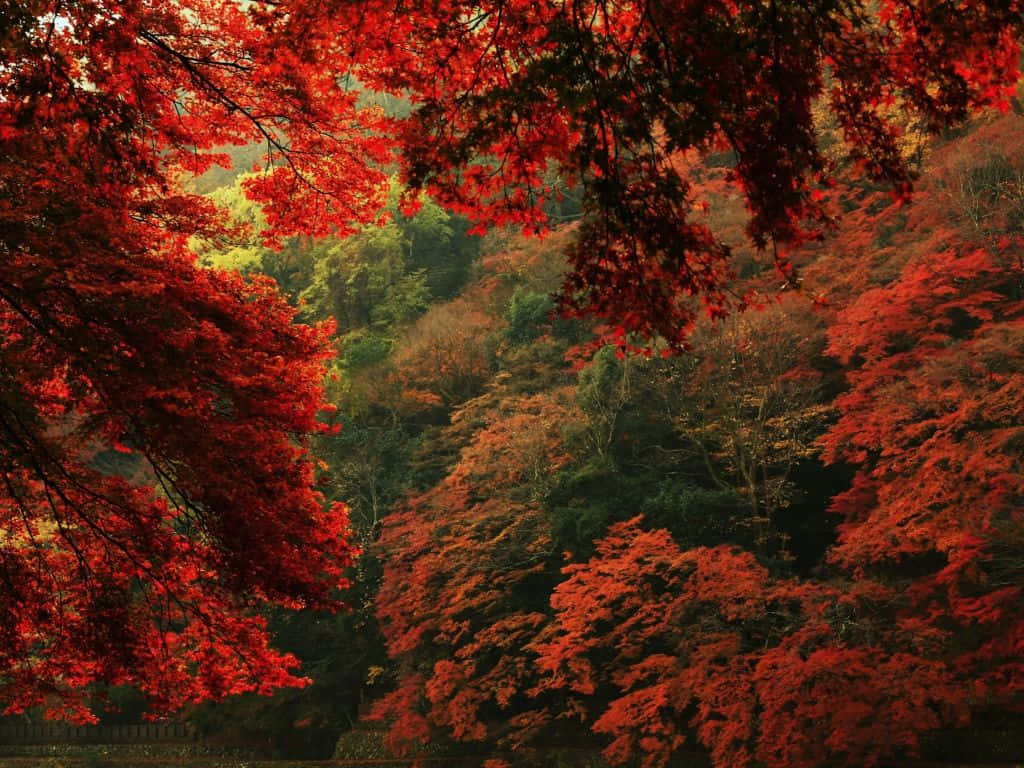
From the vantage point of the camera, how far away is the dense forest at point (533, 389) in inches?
139

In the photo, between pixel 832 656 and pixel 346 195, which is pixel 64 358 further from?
pixel 832 656

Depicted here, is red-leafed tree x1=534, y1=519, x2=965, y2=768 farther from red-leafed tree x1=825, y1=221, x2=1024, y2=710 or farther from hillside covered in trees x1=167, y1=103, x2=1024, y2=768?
red-leafed tree x1=825, y1=221, x2=1024, y2=710

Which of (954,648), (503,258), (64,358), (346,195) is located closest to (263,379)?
(64,358)

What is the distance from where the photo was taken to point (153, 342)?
5406mm

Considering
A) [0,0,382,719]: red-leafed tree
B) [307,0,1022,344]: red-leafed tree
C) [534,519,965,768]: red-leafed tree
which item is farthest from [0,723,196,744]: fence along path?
[307,0,1022,344]: red-leafed tree

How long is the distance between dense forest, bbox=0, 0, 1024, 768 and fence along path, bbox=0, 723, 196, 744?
841 millimetres

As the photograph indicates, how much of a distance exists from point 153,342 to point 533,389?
1155cm

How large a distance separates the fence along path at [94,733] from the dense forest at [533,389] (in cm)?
84

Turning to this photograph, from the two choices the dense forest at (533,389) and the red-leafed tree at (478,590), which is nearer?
the dense forest at (533,389)

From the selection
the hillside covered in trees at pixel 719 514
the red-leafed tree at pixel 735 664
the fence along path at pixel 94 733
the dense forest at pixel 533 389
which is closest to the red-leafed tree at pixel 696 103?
the dense forest at pixel 533 389

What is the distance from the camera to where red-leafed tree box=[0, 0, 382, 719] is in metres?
5.14

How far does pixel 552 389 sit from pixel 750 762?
710cm

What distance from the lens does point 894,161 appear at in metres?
3.44

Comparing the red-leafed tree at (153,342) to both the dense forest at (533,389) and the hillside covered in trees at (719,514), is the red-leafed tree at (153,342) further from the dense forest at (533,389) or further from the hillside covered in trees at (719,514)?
the hillside covered in trees at (719,514)
